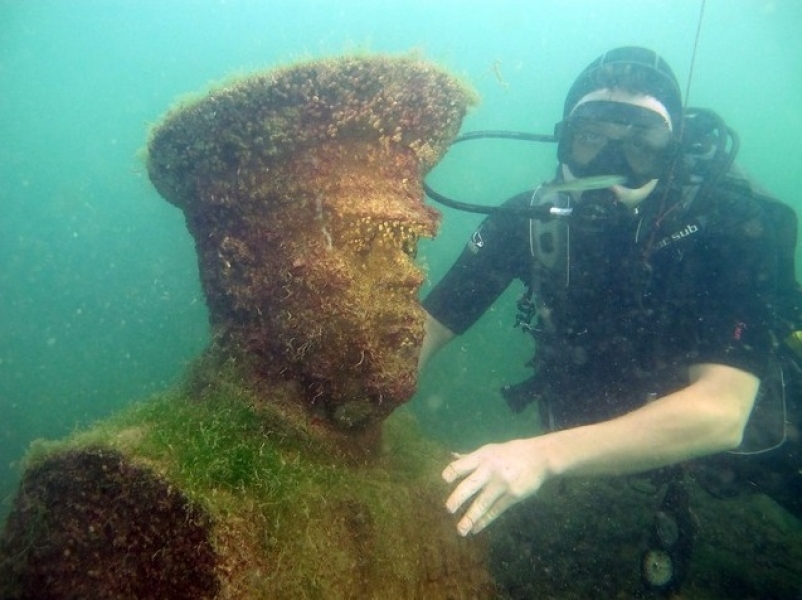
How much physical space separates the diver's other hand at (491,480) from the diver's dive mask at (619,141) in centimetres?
273

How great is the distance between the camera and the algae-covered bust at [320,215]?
2793mm

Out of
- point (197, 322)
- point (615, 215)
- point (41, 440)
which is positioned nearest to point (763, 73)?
point (197, 322)

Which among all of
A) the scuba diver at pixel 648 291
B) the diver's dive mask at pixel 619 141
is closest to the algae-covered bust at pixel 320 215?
the scuba diver at pixel 648 291

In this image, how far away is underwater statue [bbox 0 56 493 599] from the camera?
232 cm

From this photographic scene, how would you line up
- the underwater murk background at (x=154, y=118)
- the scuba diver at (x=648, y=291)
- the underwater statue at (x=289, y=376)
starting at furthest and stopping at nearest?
1. the underwater murk background at (x=154, y=118)
2. the scuba diver at (x=648, y=291)
3. the underwater statue at (x=289, y=376)

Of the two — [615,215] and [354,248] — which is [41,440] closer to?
[354,248]

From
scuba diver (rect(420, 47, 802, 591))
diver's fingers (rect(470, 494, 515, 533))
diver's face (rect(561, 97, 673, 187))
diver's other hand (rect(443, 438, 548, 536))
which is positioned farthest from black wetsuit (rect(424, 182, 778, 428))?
diver's fingers (rect(470, 494, 515, 533))

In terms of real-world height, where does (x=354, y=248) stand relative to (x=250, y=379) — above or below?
above

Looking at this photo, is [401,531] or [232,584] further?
[401,531]

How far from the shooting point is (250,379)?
9.78ft

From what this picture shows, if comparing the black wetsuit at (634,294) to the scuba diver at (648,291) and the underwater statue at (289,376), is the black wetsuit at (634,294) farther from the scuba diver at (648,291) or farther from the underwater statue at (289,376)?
the underwater statue at (289,376)

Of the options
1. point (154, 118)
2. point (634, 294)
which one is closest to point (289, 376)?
point (634, 294)

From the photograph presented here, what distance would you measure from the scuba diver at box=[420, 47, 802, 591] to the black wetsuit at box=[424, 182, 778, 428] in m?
0.01

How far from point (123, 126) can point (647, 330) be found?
5095 inches
